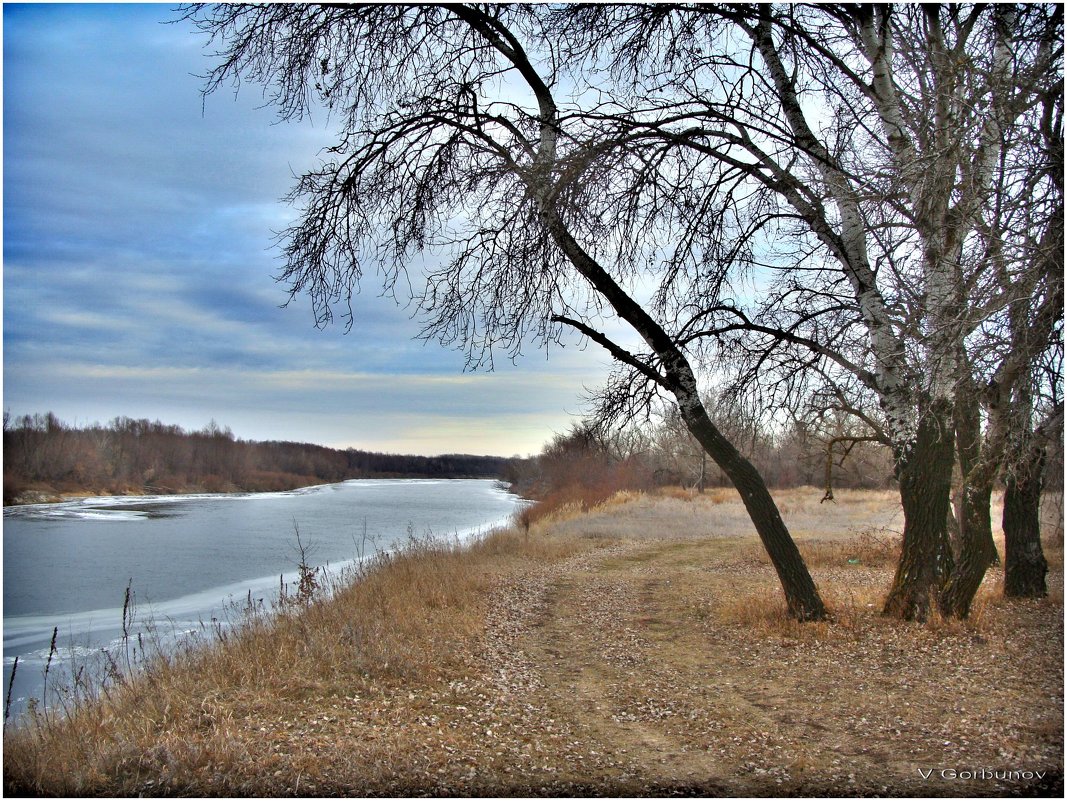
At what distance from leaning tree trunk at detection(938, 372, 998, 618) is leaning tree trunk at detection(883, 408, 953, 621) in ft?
0.54

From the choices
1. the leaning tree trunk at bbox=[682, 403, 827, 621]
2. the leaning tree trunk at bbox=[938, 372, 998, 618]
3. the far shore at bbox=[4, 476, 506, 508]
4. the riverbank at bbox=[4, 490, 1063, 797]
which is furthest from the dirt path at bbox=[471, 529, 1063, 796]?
the far shore at bbox=[4, 476, 506, 508]

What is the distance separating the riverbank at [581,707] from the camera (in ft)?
13.0

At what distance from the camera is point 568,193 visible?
6.41m

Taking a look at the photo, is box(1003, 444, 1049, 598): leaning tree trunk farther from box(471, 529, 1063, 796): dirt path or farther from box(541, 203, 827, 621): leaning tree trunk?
box(541, 203, 827, 621): leaning tree trunk

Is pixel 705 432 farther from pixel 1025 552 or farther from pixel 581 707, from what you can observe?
pixel 1025 552

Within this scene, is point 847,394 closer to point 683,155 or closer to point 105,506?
point 683,155

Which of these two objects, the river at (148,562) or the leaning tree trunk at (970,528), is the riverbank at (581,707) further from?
the river at (148,562)

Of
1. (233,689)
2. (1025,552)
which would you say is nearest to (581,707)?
(233,689)

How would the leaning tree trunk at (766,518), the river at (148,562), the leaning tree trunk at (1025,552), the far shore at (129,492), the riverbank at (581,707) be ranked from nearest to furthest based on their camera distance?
the riverbank at (581,707)
the leaning tree trunk at (766,518)
the leaning tree trunk at (1025,552)
the river at (148,562)
the far shore at (129,492)

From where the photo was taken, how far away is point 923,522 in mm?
7031

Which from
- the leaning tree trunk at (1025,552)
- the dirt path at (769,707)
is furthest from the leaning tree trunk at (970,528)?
the leaning tree trunk at (1025,552)

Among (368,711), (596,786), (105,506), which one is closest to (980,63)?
(596,786)

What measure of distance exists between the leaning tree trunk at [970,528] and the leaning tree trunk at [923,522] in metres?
0.17

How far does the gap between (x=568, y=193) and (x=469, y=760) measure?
4663 mm
